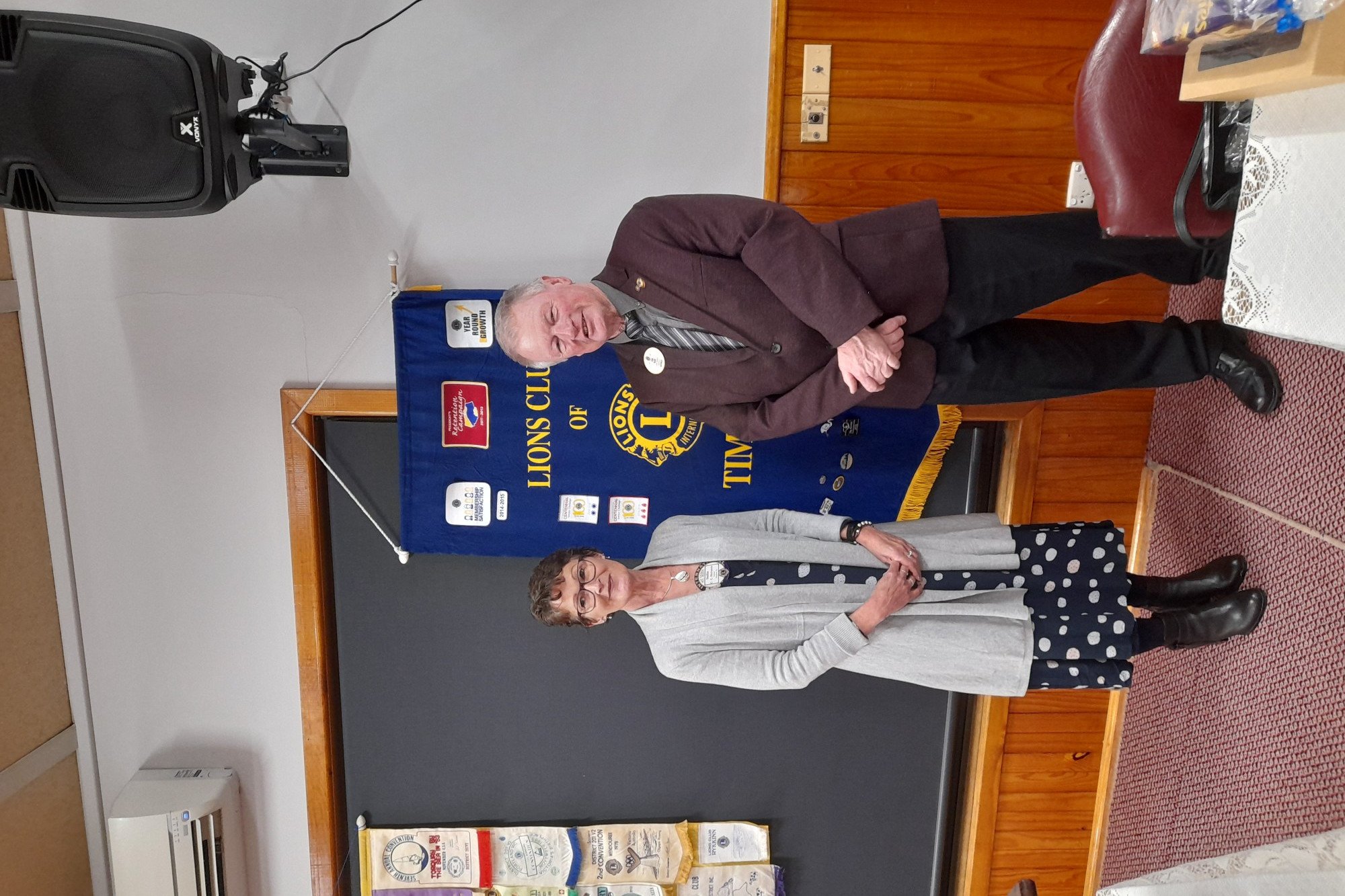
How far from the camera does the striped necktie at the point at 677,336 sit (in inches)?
68.8

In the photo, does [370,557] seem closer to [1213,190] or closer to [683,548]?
[683,548]

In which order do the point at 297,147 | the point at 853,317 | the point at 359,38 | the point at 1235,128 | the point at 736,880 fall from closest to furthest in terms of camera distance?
the point at 1235,128 → the point at 853,317 → the point at 297,147 → the point at 359,38 → the point at 736,880

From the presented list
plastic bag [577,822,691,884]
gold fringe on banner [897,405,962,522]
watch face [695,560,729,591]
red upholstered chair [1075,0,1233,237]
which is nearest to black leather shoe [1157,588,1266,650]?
gold fringe on banner [897,405,962,522]

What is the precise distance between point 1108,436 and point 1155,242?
2.72 feet

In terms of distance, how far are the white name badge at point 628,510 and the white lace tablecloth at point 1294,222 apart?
142cm

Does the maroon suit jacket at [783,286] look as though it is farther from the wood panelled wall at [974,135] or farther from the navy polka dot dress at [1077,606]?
the wood panelled wall at [974,135]

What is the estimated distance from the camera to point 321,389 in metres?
2.29

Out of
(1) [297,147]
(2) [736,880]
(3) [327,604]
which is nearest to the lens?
(1) [297,147]

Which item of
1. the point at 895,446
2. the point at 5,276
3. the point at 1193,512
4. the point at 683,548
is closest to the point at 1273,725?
the point at 1193,512

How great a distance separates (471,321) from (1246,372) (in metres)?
1.82

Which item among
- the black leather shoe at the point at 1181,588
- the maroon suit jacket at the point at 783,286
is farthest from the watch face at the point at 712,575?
the black leather shoe at the point at 1181,588

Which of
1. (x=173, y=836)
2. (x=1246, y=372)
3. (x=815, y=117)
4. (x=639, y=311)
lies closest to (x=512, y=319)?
(x=639, y=311)

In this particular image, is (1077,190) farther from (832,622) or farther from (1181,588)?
(832,622)

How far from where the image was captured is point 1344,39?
954 millimetres
